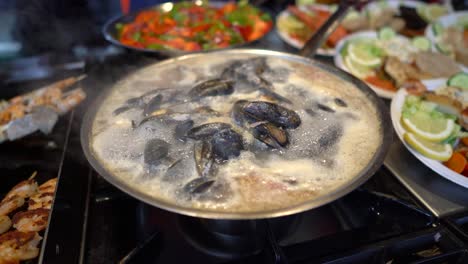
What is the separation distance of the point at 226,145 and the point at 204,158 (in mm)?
130

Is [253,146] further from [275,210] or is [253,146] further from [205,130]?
[275,210]

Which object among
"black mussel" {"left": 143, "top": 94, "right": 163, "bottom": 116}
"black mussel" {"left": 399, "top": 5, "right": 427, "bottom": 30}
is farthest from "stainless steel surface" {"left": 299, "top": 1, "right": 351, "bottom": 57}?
"black mussel" {"left": 399, "top": 5, "right": 427, "bottom": 30}

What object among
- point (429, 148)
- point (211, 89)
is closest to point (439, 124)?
point (429, 148)

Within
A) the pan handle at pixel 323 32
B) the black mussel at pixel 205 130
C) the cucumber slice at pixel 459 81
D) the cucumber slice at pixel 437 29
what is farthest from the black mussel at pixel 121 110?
the cucumber slice at pixel 437 29

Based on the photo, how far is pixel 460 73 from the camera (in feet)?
9.68

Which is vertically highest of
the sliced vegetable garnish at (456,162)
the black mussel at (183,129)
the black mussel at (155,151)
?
the black mussel at (183,129)

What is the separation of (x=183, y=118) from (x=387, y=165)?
1.47 metres

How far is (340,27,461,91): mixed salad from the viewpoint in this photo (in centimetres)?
319

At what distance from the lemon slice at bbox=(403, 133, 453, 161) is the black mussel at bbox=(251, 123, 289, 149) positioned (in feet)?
3.43

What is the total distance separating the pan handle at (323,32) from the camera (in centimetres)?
271

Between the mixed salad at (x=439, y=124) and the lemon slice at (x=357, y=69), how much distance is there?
2.04 feet

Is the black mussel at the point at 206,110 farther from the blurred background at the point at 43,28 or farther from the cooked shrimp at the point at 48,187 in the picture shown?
the blurred background at the point at 43,28

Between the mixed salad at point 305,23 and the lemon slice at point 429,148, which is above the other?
the mixed salad at point 305,23

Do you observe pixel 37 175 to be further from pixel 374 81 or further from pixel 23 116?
pixel 374 81
